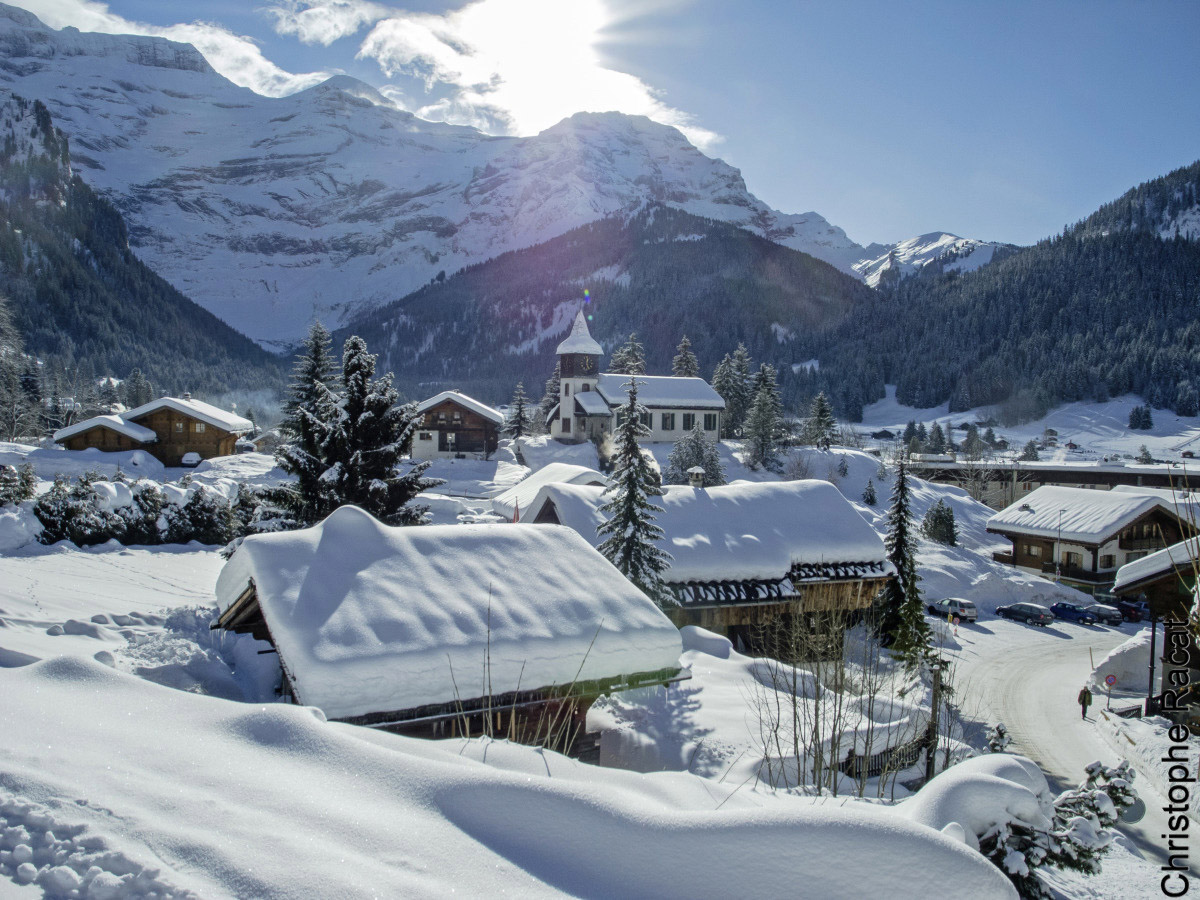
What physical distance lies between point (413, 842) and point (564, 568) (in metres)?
7.07

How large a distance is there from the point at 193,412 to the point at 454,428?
1830 cm

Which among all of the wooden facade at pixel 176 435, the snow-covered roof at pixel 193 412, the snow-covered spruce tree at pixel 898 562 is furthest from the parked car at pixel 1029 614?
the wooden facade at pixel 176 435

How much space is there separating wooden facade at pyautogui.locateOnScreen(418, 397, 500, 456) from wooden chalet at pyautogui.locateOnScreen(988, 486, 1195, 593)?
3754cm

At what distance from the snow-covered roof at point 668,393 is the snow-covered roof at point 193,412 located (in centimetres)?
2980

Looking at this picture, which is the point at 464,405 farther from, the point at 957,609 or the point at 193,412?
the point at 957,609

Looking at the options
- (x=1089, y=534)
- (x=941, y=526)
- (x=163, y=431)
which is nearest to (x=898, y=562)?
(x=1089, y=534)

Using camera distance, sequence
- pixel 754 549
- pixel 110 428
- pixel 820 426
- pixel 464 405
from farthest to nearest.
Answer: pixel 820 426 < pixel 464 405 < pixel 110 428 < pixel 754 549

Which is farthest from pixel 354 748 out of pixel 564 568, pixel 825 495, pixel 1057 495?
pixel 1057 495

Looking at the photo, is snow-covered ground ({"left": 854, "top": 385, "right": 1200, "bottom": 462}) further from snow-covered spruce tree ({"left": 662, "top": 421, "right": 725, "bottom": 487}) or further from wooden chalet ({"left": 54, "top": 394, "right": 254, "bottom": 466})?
wooden chalet ({"left": 54, "top": 394, "right": 254, "bottom": 466})

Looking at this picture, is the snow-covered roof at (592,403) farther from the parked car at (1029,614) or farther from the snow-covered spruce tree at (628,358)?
the parked car at (1029,614)

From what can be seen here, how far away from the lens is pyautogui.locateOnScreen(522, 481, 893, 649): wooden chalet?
66.3 feet

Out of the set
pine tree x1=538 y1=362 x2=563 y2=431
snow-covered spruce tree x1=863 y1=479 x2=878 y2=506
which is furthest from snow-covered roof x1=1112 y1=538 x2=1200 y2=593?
pine tree x1=538 y1=362 x2=563 y2=431

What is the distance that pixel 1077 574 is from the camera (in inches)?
1513

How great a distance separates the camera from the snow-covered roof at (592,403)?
5869 centimetres
